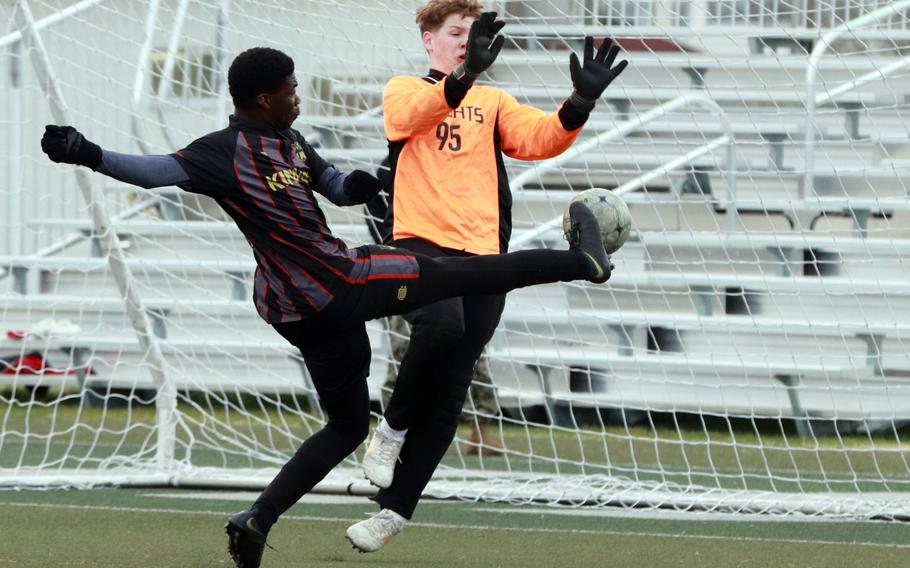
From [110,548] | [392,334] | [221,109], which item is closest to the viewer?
[110,548]

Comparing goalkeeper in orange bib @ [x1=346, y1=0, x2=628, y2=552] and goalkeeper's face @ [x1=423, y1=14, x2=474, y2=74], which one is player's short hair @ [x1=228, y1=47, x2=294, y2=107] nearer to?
goalkeeper in orange bib @ [x1=346, y1=0, x2=628, y2=552]

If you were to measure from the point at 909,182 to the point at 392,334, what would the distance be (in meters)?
3.40

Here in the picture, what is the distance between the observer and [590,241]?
4422 millimetres

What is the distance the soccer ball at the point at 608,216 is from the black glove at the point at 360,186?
614mm

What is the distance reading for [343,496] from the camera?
649cm

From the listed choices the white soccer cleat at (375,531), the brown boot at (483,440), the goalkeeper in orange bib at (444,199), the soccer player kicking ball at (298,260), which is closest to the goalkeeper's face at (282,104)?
the soccer player kicking ball at (298,260)

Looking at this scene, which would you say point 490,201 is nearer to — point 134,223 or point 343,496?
point 343,496

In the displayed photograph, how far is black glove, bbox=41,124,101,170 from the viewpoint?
3957 millimetres

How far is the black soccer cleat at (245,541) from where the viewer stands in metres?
4.25

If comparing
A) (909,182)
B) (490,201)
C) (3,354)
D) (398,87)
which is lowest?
(3,354)

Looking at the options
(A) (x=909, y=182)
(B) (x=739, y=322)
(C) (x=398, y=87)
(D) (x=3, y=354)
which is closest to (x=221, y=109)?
(D) (x=3, y=354)

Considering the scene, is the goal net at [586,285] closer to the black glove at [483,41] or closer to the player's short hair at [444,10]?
the player's short hair at [444,10]

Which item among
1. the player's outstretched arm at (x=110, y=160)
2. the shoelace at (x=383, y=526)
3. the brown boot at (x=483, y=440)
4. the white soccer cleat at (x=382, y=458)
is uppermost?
the player's outstretched arm at (x=110, y=160)

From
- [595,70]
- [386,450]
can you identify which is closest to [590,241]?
[595,70]
